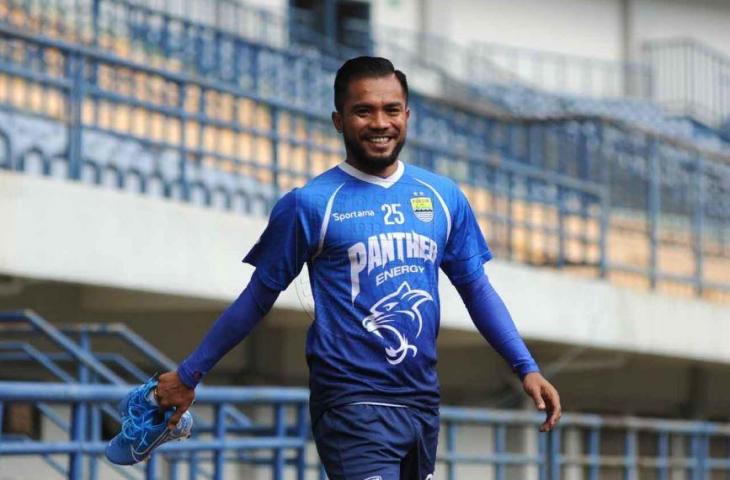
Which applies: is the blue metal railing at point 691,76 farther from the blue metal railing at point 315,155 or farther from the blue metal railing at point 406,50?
the blue metal railing at point 315,155

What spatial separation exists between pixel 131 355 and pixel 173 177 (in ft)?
6.49

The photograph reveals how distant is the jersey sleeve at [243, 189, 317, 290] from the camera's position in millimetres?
5211

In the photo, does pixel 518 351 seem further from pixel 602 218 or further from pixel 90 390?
pixel 602 218

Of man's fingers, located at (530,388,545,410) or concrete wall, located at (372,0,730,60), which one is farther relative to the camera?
concrete wall, located at (372,0,730,60)

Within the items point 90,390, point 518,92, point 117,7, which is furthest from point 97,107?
point 518,92

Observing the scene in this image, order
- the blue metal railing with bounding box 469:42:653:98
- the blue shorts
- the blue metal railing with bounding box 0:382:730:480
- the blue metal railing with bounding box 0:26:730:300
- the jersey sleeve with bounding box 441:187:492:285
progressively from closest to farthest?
the blue shorts < the jersey sleeve with bounding box 441:187:492:285 < the blue metal railing with bounding box 0:382:730:480 < the blue metal railing with bounding box 0:26:730:300 < the blue metal railing with bounding box 469:42:653:98

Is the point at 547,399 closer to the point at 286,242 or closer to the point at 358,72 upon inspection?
the point at 286,242

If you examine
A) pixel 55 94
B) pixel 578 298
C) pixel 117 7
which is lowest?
pixel 578 298

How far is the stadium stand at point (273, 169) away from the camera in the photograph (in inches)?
415

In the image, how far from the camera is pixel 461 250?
546 cm

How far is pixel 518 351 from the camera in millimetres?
5406

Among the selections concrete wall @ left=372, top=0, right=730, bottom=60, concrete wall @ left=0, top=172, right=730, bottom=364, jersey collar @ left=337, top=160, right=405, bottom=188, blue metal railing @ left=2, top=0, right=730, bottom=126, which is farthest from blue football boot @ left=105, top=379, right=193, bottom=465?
concrete wall @ left=372, top=0, right=730, bottom=60

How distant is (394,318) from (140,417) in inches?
29.2

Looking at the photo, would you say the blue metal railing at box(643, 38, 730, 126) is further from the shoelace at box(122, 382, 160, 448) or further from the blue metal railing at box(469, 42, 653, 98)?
the shoelace at box(122, 382, 160, 448)
